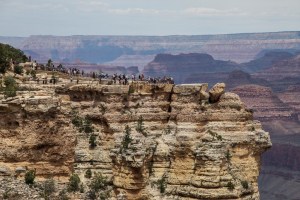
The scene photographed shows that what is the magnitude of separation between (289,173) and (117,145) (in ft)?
384

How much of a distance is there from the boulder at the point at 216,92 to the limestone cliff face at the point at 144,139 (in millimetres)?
57

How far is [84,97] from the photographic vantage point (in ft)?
136

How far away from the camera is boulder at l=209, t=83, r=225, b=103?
40.7 metres

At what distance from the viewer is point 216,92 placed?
40719 millimetres

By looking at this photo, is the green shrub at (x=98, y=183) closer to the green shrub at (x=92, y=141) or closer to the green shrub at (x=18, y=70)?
the green shrub at (x=92, y=141)

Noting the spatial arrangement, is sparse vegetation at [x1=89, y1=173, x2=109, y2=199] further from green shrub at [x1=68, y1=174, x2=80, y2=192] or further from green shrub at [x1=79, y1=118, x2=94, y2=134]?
green shrub at [x1=79, y1=118, x2=94, y2=134]

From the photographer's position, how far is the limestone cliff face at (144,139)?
38094 mm

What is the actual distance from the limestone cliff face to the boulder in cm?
6

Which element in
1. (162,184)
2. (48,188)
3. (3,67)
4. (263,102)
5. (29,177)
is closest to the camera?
(29,177)

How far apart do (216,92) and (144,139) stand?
4.88 metres

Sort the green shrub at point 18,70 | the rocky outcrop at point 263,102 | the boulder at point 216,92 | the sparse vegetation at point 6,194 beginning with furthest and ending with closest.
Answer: the rocky outcrop at point 263,102, the green shrub at point 18,70, the boulder at point 216,92, the sparse vegetation at point 6,194

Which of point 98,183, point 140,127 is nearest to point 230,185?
point 140,127

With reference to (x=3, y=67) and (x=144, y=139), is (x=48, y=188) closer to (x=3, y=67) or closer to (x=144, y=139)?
(x=144, y=139)

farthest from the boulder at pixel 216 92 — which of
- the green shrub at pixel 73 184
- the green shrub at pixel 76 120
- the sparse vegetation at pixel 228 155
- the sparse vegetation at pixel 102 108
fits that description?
the green shrub at pixel 73 184
